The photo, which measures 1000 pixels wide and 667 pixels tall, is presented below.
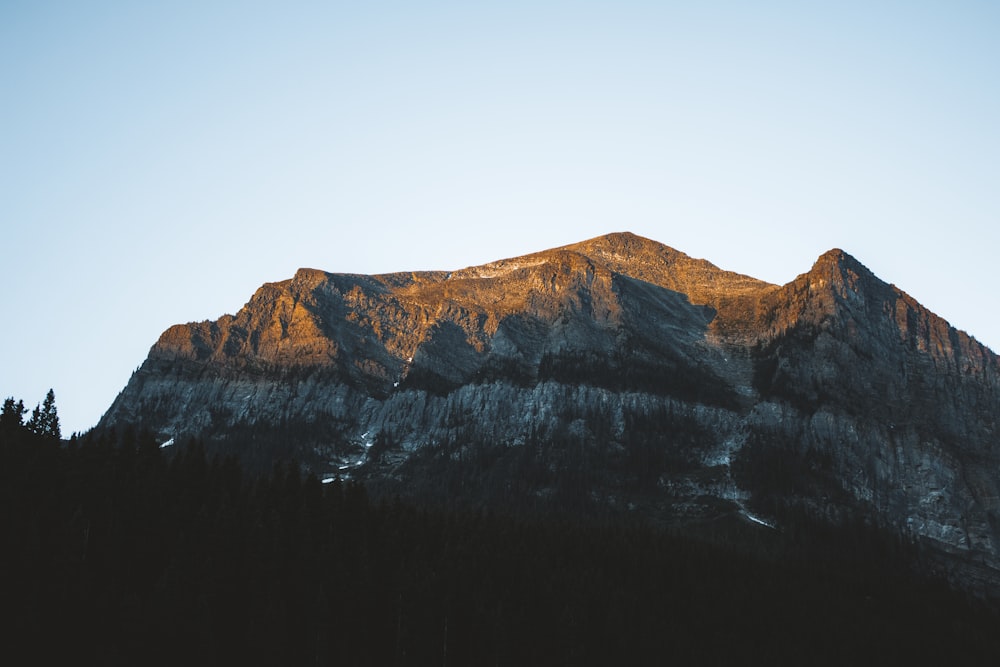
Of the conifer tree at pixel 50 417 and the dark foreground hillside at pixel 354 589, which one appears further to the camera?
the conifer tree at pixel 50 417

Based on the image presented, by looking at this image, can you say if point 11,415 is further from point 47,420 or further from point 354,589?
point 354,589

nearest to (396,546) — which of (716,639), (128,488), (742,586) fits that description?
(128,488)

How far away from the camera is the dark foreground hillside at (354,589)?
369 feet

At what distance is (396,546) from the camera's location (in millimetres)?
155875

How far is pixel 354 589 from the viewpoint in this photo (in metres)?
135

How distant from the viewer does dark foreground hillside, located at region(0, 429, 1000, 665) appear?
112 m

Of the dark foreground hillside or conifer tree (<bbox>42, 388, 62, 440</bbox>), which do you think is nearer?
the dark foreground hillside

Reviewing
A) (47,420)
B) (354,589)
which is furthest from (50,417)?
(354,589)

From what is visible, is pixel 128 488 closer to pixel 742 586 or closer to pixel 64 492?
pixel 64 492

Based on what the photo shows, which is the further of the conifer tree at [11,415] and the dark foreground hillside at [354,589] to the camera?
the conifer tree at [11,415]

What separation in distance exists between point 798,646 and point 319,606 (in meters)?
83.6

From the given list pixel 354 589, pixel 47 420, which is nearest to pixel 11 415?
pixel 47 420

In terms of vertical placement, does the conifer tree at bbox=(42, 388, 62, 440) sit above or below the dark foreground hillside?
above

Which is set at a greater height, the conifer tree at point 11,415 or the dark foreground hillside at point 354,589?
the conifer tree at point 11,415
